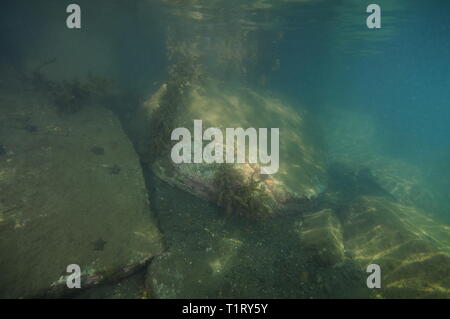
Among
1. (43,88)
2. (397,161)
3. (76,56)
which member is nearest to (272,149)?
(43,88)

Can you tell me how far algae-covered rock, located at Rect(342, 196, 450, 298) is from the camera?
5.83 meters

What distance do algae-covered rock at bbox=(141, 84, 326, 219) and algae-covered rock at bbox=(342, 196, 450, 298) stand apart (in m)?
1.96

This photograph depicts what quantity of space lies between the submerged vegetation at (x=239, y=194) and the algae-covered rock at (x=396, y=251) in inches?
118

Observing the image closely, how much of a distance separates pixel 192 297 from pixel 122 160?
558cm

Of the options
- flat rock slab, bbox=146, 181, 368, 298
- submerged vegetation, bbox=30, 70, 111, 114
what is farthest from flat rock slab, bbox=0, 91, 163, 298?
submerged vegetation, bbox=30, 70, 111, 114

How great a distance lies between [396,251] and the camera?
695 centimetres

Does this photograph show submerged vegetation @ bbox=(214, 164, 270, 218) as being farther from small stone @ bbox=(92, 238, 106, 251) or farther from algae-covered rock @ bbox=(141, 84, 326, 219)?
small stone @ bbox=(92, 238, 106, 251)

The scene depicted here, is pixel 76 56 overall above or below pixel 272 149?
above

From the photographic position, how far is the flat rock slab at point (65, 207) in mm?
5523

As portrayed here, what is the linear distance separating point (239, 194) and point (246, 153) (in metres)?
2.32

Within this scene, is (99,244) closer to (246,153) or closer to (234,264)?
(234,264)

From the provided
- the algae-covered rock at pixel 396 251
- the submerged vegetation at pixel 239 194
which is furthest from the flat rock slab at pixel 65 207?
the algae-covered rock at pixel 396 251

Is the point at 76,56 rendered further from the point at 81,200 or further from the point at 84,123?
the point at 81,200
